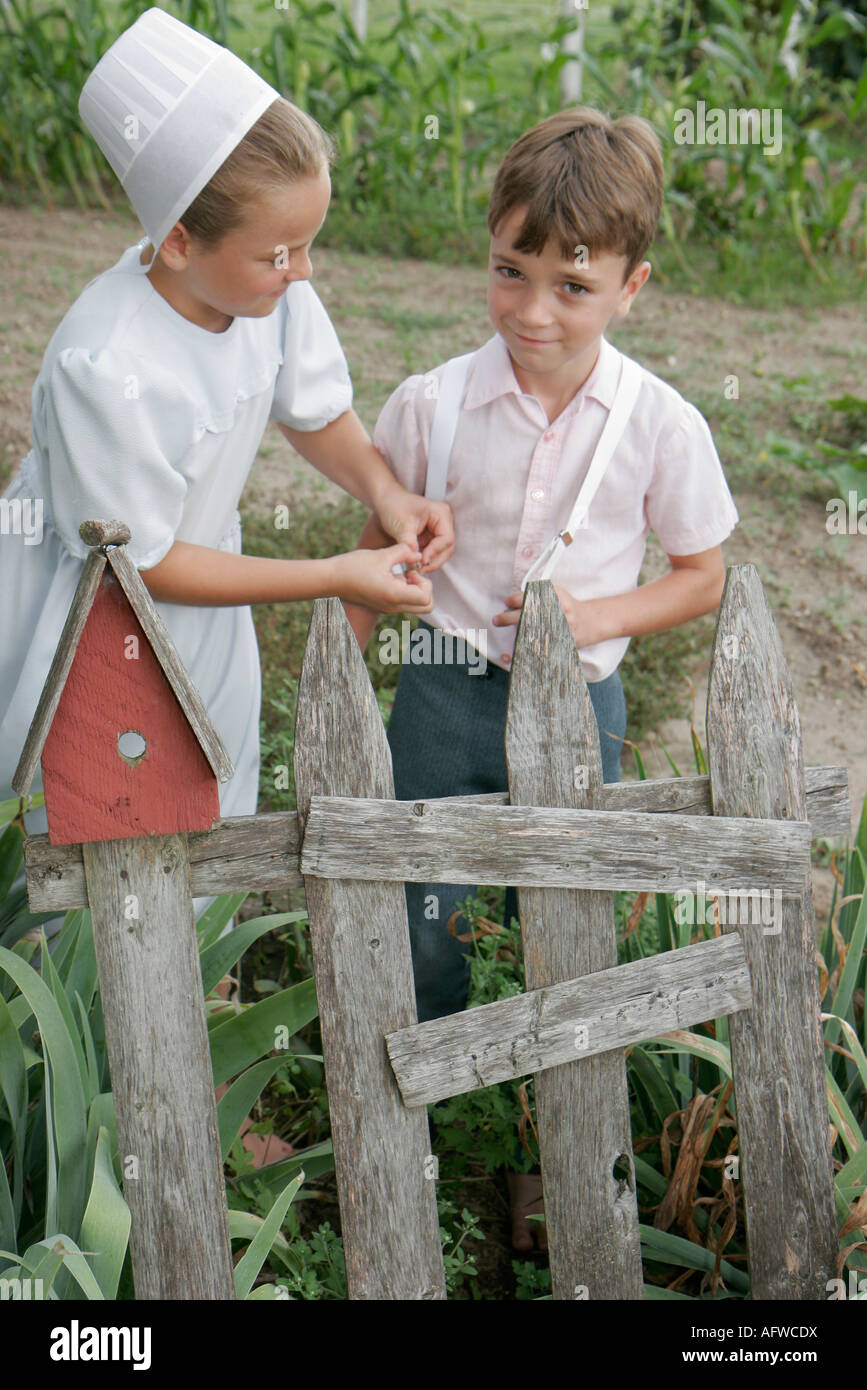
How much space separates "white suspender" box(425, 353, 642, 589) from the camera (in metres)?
1.69

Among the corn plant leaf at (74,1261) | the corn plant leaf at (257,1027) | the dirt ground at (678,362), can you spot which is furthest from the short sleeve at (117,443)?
the dirt ground at (678,362)

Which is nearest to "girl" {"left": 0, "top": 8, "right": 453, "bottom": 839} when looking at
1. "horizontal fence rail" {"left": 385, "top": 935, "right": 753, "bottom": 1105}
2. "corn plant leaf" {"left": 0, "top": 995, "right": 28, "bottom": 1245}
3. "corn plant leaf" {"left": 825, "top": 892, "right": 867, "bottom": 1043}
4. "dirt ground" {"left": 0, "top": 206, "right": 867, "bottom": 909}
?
"corn plant leaf" {"left": 0, "top": 995, "right": 28, "bottom": 1245}

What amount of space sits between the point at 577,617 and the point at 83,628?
74 cm

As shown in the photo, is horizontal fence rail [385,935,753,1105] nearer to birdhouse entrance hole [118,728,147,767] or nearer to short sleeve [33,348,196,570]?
birdhouse entrance hole [118,728,147,767]

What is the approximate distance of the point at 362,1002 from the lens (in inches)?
56.4

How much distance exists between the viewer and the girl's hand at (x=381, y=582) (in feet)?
5.56

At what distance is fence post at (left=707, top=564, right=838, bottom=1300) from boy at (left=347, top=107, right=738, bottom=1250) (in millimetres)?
277

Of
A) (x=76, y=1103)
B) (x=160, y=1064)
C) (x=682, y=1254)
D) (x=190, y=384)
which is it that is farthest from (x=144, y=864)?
(x=682, y=1254)

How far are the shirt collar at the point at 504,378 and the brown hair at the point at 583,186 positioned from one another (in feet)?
0.46

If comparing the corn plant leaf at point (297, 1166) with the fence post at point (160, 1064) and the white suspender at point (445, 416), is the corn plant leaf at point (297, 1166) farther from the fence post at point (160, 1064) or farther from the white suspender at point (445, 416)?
the white suspender at point (445, 416)

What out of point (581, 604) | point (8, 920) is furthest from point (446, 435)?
point (8, 920)

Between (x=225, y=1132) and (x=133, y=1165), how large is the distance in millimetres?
274

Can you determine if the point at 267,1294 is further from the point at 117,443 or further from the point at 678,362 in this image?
the point at 678,362

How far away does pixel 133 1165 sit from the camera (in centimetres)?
140
